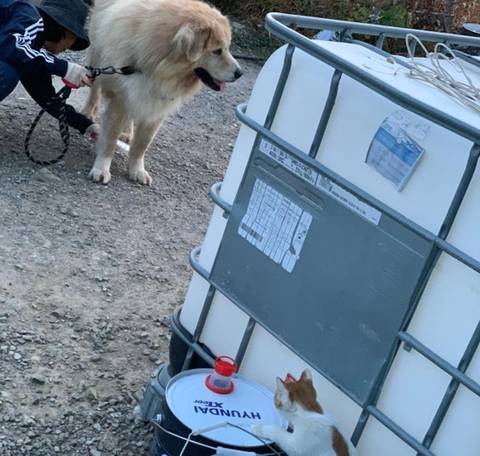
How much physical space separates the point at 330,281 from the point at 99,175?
2.72 m

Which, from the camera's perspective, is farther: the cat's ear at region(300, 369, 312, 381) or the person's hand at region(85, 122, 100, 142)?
the person's hand at region(85, 122, 100, 142)

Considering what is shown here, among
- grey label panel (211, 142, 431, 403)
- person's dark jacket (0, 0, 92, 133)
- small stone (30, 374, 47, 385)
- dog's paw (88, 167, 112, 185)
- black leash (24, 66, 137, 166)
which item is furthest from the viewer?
dog's paw (88, 167, 112, 185)

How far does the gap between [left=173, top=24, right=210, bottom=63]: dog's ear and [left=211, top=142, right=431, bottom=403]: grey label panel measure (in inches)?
85.3

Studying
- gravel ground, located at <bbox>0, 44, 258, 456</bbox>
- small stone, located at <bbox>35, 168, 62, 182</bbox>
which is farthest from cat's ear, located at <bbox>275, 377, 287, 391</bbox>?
→ small stone, located at <bbox>35, 168, 62, 182</bbox>

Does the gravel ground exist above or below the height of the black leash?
below

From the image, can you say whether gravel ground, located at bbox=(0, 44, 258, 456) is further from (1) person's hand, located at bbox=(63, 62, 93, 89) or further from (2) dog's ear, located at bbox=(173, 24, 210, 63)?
(2) dog's ear, located at bbox=(173, 24, 210, 63)

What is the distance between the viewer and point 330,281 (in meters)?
2.37

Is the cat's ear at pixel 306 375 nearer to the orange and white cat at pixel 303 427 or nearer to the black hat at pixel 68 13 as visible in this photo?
the orange and white cat at pixel 303 427

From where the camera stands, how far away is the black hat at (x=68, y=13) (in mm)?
4840

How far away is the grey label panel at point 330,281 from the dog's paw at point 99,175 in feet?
7.63

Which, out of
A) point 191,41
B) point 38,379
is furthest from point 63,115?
point 38,379

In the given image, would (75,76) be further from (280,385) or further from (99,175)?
(280,385)

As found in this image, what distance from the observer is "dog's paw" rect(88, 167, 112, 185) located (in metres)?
4.81

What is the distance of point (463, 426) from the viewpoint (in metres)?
2.14
